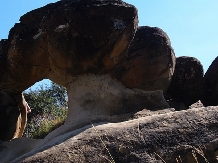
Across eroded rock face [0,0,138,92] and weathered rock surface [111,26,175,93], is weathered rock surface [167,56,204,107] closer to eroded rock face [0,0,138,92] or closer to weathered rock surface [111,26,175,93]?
weathered rock surface [111,26,175,93]

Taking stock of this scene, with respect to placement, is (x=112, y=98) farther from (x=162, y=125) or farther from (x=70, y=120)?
(x=162, y=125)

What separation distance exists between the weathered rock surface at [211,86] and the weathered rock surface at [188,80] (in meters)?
0.05

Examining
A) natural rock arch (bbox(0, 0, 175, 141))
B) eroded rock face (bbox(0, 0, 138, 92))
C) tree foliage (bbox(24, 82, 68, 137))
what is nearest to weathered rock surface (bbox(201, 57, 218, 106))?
natural rock arch (bbox(0, 0, 175, 141))

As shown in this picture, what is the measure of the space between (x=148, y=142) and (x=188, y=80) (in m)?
1.47

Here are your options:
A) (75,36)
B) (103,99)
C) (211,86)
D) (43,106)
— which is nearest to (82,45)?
(75,36)

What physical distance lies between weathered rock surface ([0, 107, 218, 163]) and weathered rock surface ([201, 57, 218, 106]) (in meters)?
1.21

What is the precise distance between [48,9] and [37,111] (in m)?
9.00

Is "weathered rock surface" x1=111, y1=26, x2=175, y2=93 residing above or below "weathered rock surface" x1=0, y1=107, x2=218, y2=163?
above

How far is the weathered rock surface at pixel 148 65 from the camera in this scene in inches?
117

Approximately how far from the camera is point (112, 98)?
2865 mm

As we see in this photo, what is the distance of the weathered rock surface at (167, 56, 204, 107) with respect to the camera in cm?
336

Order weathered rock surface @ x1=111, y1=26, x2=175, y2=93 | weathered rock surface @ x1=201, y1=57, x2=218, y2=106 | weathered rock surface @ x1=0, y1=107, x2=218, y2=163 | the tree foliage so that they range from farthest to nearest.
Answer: the tree foliage → weathered rock surface @ x1=201, y1=57, x2=218, y2=106 → weathered rock surface @ x1=111, y1=26, x2=175, y2=93 → weathered rock surface @ x1=0, y1=107, x2=218, y2=163

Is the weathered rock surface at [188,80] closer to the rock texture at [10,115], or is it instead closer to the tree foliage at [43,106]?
the rock texture at [10,115]

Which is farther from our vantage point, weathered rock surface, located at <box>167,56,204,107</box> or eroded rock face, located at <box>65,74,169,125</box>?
weathered rock surface, located at <box>167,56,204,107</box>
